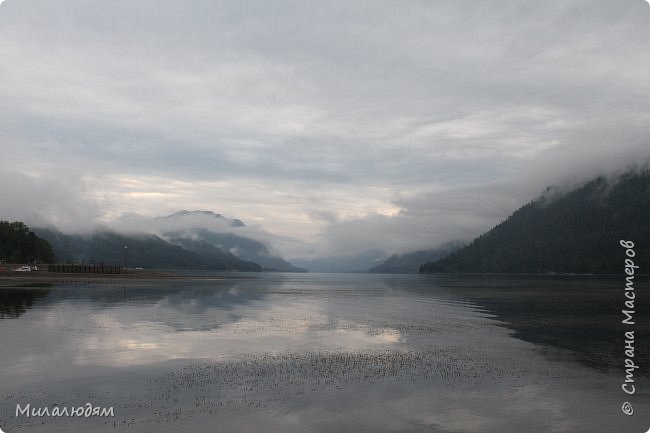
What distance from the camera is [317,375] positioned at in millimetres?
30703

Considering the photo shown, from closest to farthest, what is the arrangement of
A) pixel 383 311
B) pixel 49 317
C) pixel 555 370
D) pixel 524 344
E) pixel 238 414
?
pixel 238 414 → pixel 555 370 → pixel 524 344 → pixel 49 317 → pixel 383 311

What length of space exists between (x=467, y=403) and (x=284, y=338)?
23.2 m

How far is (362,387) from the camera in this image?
27.9 metres

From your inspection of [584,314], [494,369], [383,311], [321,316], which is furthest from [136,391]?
[584,314]

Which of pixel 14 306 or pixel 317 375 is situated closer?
pixel 317 375

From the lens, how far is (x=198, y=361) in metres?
33.8

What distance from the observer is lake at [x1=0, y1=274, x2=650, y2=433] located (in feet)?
73.2

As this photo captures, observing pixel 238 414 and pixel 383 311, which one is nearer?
pixel 238 414

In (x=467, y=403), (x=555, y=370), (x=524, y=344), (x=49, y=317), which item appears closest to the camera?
(x=467, y=403)

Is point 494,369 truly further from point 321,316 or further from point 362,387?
point 321,316

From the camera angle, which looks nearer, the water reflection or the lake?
the lake

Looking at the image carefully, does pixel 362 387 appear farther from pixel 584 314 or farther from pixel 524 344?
pixel 584 314

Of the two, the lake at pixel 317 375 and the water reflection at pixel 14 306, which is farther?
the water reflection at pixel 14 306

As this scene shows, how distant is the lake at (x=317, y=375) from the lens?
22312 millimetres
